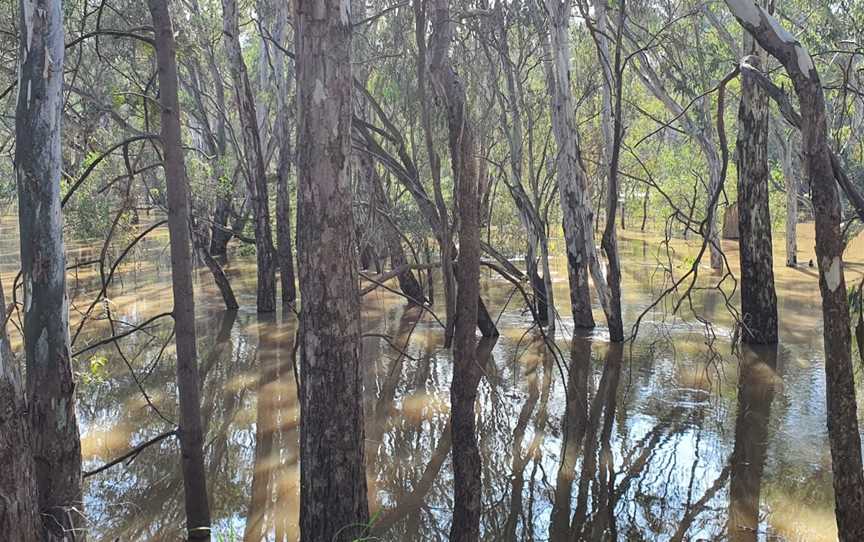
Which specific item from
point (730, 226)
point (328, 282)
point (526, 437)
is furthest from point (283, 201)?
point (730, 226)

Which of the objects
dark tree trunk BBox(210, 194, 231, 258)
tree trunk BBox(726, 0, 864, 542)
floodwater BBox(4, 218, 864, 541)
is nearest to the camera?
tree trunk BBox(726, 0, 864, 542)

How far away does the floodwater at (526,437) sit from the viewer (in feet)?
17.3

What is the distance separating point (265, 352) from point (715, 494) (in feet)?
20.1

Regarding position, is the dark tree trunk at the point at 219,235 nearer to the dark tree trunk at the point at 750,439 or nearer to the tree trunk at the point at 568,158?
the tree trunk at the point at 568,158

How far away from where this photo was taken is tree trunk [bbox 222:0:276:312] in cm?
1257

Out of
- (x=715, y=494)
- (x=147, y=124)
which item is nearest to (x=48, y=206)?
(x=147, y=124)

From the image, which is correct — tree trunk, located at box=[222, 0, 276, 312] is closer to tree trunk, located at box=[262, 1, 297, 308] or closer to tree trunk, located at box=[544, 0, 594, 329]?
tree trunk, located at box=[262, 1, 297, 308]

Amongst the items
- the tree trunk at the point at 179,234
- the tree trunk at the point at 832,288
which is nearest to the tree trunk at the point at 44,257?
the tree trunk at the point at 179,234

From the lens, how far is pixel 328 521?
4184 mm

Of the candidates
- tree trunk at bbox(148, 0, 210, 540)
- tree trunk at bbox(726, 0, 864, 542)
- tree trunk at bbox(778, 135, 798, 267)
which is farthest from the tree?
tree trunk at bbox(778, 135, 798, 267)

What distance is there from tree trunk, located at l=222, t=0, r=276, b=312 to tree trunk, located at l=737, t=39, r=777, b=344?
6.69 metres

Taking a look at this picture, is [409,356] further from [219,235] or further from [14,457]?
[219,235]

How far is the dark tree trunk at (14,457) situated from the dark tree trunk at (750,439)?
12.2 feet

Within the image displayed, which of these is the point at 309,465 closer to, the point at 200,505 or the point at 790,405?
the point at 200,505
